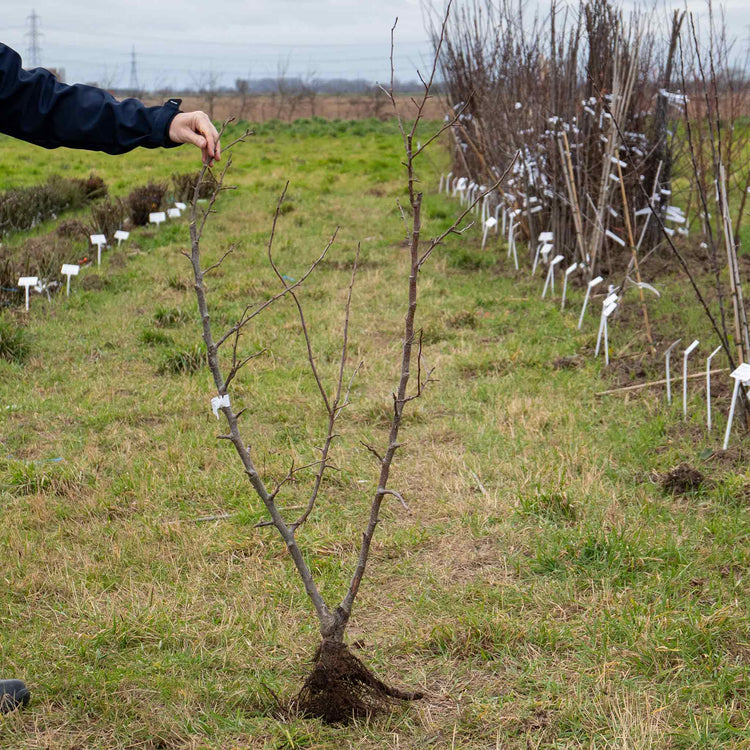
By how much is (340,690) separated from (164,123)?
4.62 feet

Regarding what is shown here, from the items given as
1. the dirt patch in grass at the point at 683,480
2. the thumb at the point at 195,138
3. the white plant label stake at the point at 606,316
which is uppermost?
the thumb at the point at 195,138

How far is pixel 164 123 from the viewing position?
1993mm

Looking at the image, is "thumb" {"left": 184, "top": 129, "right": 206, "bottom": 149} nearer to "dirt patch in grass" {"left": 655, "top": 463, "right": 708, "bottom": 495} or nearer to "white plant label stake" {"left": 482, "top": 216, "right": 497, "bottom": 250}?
"dirt patch in grass" {"left": 655, "top": 463, "right": 708, "bottom": 495}

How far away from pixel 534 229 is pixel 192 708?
19.5 ft

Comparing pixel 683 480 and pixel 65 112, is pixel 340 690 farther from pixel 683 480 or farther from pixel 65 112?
pixel 683 480

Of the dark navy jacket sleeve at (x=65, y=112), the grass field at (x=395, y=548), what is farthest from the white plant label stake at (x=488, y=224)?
the dark navy jacket sleeve at (x=65, y=112)

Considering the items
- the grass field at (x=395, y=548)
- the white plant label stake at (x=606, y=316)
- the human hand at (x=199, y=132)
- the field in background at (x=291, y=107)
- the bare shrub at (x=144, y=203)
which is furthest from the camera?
the field in background at (x=291, y=107)

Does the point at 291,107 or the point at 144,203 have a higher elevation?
the point at 291,107

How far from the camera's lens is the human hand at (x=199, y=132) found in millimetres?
1838

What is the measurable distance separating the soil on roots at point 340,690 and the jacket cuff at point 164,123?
4.11ft

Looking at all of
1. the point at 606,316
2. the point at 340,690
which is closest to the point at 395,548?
the point at 340,690

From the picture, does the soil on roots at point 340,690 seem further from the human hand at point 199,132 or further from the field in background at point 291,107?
the field in background at point 291,107

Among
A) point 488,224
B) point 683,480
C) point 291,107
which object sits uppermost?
point 291,107

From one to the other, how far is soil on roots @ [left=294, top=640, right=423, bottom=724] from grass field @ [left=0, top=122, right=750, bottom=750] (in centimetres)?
4
